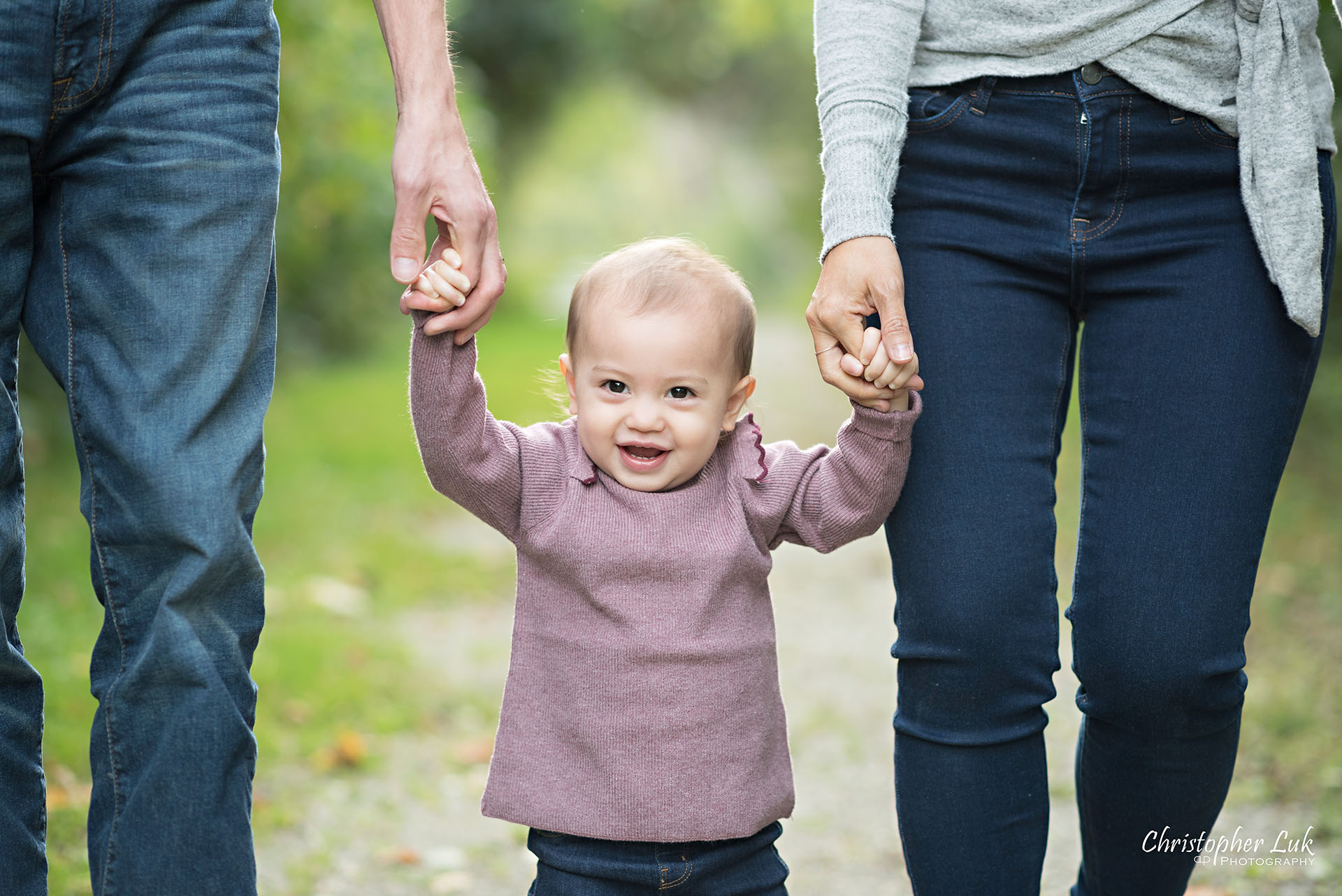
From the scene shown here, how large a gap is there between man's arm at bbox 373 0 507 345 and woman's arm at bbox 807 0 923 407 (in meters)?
0.45

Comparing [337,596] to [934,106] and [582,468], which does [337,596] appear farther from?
[934,106]

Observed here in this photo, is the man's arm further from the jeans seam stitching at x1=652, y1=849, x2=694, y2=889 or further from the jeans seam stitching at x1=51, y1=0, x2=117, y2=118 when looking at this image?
the jeans seam stitching at x1=652, y1=849, x2=694, y2=889

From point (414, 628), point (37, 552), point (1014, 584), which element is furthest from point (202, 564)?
point (37, 552)

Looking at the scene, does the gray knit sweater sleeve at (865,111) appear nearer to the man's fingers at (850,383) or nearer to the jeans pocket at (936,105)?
the jeans pocket at (936,105)

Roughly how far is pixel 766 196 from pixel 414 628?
21145 millimetres

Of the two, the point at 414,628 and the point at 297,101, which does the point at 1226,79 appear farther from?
the point at 297,101

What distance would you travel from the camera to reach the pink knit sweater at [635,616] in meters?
1.85

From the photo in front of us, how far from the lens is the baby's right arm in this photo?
5.93ft

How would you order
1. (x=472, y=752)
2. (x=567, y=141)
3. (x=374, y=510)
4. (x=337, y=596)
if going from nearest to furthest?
(x=472, y=752) → (x=337, y=596) → (x=374, y=510) → (x=567, y=141)

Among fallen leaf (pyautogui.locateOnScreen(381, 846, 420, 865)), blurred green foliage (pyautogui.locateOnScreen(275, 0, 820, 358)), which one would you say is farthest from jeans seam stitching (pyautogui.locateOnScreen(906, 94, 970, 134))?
blurred green foliage (pyautogui.locateOnScreen(275, 0, 820, 358))

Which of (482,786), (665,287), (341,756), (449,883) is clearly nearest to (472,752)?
(482,786)

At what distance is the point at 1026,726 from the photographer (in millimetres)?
1880

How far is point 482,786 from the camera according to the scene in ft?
10.6

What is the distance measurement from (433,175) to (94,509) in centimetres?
58
